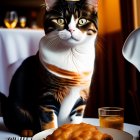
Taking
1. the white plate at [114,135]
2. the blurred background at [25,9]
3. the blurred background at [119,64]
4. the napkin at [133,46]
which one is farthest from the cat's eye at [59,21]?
the blurred background at [25,9]

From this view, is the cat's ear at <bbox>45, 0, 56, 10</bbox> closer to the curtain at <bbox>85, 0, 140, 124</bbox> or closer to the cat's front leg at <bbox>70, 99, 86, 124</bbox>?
the cat's front leg at <bbox>70, 99, 86, 124</bbox>

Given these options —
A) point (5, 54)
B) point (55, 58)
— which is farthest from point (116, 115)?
point (5, 54)

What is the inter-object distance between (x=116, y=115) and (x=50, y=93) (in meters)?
0.17

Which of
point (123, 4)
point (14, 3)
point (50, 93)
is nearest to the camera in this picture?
point (50, 93)

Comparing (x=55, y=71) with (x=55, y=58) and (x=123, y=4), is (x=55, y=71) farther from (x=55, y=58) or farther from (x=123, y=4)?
(x=123, y=4)

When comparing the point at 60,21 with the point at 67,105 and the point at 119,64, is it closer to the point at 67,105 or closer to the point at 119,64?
the point at 67,105

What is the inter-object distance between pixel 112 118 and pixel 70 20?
265 millimetres

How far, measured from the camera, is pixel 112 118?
736 millimetres

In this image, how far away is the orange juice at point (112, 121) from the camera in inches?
28.2

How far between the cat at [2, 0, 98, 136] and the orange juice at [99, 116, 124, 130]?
0.06 meters

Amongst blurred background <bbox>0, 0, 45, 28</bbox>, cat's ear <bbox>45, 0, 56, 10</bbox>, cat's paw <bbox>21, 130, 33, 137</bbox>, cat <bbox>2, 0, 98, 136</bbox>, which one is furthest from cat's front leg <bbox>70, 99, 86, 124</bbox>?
blurred background <bbox>0, 0, 45, 28</bbox>

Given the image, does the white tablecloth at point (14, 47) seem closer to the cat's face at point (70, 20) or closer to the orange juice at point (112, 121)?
the cat's face at point (70, 20)

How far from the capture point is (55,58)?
721mm

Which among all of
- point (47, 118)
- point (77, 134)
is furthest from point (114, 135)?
point (47, 118)
